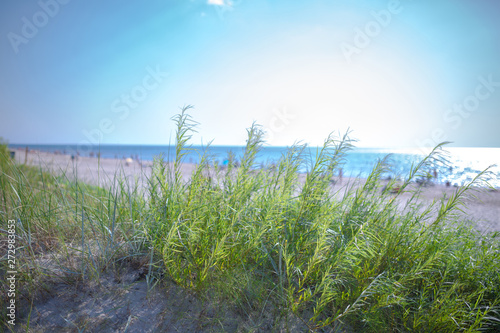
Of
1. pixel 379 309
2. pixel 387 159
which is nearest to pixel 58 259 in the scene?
pixel 379 309

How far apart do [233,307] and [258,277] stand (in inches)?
11.7

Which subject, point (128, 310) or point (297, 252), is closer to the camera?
point (128, 310)

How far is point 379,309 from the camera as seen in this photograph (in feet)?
5.88

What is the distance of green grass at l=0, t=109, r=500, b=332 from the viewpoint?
5.62ft

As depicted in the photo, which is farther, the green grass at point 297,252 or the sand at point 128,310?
the green grass at point 297,252

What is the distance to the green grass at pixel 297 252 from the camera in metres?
1.71

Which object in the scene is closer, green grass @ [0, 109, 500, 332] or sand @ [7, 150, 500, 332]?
sand @ [7, 150, 500, 332]

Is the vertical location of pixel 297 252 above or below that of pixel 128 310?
above

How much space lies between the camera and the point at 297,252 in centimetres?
185

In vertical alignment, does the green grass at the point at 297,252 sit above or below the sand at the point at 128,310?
above

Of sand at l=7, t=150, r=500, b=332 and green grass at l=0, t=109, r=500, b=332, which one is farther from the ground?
green grass at l=0, t=109, r=500, b=332

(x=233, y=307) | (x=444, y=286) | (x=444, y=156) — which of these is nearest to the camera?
(x=233, y=307)

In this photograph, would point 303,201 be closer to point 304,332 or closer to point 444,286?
point 304,332

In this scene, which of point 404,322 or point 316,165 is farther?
point 316,165
